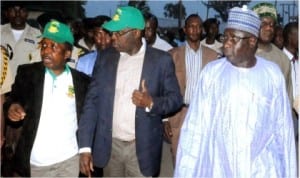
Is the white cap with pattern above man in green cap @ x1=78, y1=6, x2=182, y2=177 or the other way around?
above

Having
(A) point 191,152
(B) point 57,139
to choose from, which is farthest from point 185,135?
(B) point 57,139

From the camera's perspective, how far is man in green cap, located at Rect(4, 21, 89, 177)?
189 inches

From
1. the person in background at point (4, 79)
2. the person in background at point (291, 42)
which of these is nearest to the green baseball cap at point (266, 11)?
the person in background at point (291, 42)

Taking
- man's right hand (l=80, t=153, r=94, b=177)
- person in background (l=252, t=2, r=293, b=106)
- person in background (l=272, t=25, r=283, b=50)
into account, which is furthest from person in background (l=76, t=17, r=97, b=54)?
man's right hand (l=80, t=153, r=94, b=177)

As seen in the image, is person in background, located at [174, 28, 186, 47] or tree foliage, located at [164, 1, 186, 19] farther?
person in background, located at [174, 28, 186, 47]

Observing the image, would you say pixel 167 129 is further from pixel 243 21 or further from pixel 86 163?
pixel 243 21

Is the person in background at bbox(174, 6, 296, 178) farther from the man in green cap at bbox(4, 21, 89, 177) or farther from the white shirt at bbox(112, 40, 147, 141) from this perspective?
the man in green cap at bbox(4, 21, 89, 177)

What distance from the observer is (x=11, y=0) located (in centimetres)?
1023

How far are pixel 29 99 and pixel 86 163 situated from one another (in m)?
0.66

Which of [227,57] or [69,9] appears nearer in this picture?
[227,57]

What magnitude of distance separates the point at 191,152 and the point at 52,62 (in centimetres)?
137

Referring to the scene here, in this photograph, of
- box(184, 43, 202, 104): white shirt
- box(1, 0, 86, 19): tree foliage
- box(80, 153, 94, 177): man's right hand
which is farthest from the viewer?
box(1, 0, 86, 19): tree foliage

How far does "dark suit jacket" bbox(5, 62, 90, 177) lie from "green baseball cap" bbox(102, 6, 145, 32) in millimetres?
527

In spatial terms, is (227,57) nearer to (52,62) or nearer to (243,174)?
(243,174)
